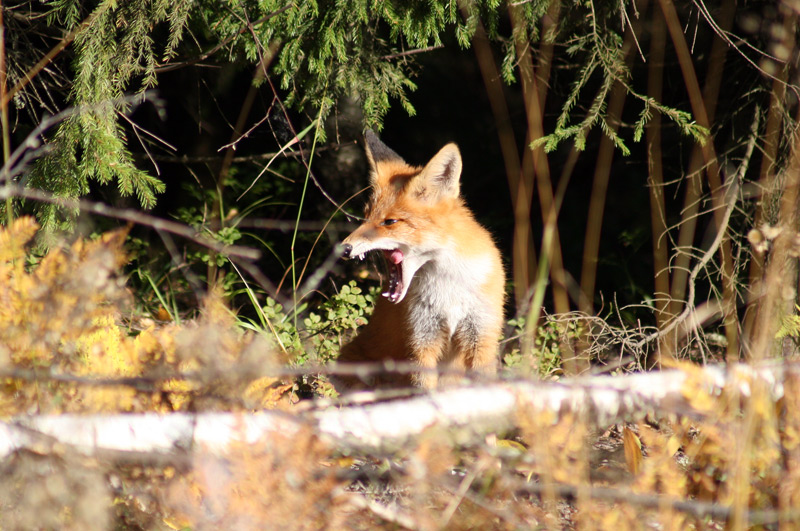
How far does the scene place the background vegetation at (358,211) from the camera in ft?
6.21

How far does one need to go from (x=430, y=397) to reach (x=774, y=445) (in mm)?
972

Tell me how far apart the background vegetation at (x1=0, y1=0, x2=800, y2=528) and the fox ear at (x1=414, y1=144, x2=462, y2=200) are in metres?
0.36

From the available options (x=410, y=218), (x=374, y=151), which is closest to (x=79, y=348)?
(x=410, y=218)

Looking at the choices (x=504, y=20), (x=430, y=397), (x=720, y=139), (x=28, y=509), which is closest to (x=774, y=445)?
(x=430, y=397)

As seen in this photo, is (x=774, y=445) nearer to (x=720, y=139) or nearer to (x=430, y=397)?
(x=430, y=397)

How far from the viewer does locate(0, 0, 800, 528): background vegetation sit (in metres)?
1.89

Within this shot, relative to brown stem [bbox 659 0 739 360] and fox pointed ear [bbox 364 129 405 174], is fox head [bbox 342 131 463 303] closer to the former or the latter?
fox pointed ear [bbox 364 129 405 174]

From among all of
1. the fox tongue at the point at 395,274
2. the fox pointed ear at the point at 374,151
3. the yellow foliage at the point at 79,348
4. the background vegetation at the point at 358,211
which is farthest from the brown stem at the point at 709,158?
the yellow foliage at the point at 79,348

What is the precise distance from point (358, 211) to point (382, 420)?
3393mm

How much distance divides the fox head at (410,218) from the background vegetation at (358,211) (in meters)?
0.39

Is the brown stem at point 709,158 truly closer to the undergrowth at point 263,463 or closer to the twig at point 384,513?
the undergrowth at point 263,463

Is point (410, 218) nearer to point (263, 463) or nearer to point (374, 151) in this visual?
point (374, 151)

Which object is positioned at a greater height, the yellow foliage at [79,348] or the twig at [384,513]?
the yellow foliage at [79,348]

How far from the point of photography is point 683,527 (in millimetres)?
1931
